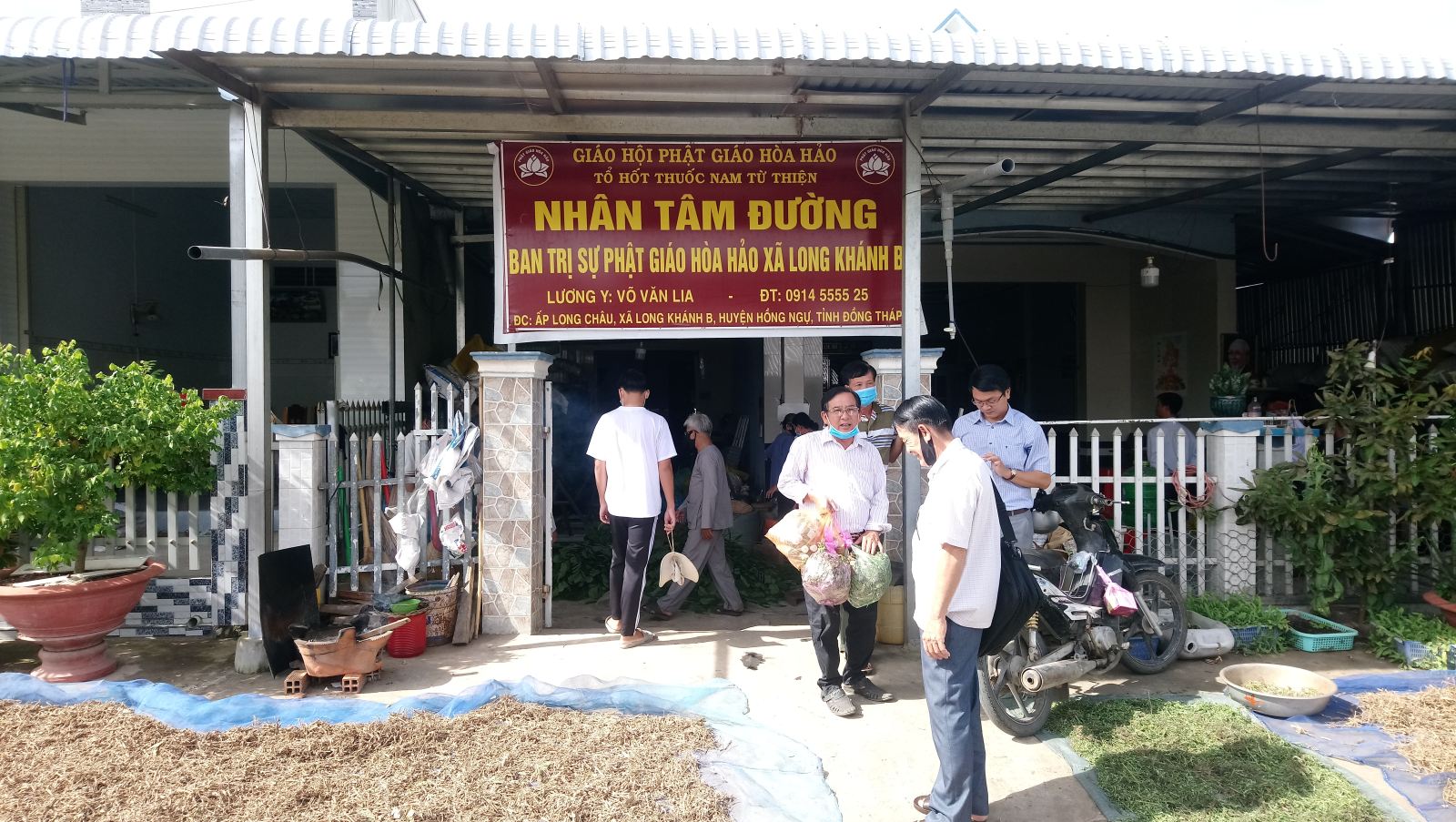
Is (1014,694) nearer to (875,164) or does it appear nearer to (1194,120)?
(875,164)

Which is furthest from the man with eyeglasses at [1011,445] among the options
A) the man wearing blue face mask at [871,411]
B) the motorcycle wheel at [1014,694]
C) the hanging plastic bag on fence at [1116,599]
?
the motorcycle wheel at [1014,694]

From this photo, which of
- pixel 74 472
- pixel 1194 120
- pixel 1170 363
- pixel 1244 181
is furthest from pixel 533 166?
pixel 1170 363

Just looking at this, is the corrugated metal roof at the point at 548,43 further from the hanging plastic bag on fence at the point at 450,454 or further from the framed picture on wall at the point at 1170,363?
the framed picture on wall at the point at 1170,363

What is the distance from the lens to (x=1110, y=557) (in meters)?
4.70

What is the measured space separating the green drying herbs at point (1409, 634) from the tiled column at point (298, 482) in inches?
251

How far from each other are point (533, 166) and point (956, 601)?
3791 mm

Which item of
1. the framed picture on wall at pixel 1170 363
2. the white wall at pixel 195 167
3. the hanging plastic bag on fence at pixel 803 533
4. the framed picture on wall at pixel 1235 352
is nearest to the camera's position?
the hanging plastic bag on fence at pixel 803 533

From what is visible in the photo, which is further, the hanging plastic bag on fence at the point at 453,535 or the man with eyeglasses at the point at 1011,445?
the hanging plastic bag on fence at the point at 453,535

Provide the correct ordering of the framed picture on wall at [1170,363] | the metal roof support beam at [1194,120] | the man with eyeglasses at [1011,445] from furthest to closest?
the framed picture on wall at [1170,363]
the metal roof support beam at [1194,120]
the man with eyeglasses at [1011,445]

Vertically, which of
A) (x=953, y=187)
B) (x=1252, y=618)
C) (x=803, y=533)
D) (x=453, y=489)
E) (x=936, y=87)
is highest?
(x=936, y=87)

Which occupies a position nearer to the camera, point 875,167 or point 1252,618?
point 1252,618

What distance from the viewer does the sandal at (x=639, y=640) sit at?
17.8ft

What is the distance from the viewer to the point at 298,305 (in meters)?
11.8

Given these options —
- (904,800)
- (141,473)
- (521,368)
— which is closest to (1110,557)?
(904,800)
